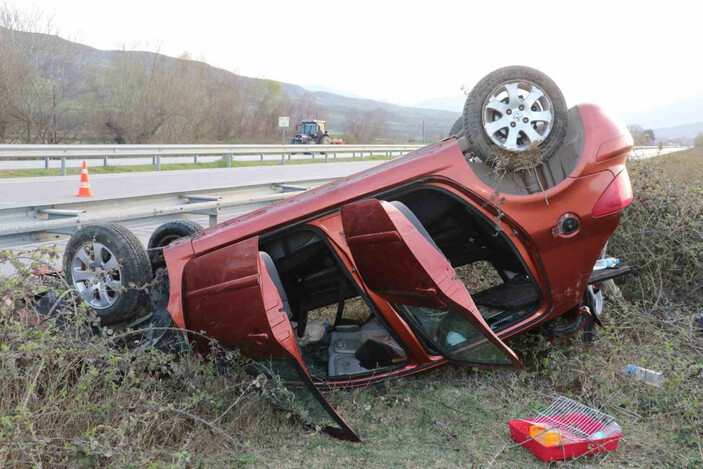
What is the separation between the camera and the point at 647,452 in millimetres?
3480

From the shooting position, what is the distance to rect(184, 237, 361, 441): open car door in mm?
3416

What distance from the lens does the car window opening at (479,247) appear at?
425 centimetres

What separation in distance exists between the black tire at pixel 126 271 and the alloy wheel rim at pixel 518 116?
2.21 meters

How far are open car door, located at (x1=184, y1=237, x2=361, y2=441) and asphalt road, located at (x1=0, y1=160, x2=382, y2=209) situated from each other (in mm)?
6936

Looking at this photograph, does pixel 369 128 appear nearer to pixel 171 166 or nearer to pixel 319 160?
pixel 319 160

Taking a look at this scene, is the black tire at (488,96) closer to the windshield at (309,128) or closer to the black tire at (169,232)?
the black tire at (169,232)

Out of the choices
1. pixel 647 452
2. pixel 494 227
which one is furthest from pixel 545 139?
pixel 647 452

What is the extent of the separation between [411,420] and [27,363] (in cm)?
199

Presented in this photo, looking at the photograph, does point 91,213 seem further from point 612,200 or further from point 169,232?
point 612,200

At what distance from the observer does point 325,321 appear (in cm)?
507

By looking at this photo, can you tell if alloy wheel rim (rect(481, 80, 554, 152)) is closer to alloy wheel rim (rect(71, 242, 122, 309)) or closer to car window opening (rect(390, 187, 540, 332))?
car window opening (rect(390, 187, 540, 332))

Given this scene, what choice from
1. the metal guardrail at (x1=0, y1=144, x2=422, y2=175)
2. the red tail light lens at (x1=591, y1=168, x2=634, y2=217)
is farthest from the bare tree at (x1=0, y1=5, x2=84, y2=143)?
the red tail light lens at (x1=591, y1=168, x2=634, y2=217)

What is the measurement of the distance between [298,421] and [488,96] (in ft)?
6.93

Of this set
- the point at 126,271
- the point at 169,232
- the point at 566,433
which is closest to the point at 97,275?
the point at 126,271
